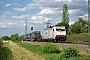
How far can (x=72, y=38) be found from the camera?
59.4 m

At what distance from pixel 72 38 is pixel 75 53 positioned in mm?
44665

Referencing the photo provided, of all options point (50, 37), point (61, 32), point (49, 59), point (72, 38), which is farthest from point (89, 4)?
point (72, 38)

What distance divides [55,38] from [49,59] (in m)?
30.6

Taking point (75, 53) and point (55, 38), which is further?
point (55, 38)

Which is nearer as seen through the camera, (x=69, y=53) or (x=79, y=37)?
(x=69, y=53)

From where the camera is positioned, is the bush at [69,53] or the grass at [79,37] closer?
the bush at [69,53]

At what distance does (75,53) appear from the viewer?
49.4 ft

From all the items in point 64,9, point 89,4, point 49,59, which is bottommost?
point 49,59

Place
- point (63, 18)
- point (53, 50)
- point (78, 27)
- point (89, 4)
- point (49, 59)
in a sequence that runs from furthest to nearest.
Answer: point (63, 18) → point (78, 27) → point (53, 50) → point (49, 59) → point (89, 4)

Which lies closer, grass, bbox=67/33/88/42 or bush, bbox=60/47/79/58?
bush, bbox=60/47/79/58

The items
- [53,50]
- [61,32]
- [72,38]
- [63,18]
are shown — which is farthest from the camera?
[63,18]

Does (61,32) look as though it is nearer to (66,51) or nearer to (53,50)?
(53,50)

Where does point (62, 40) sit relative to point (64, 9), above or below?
below

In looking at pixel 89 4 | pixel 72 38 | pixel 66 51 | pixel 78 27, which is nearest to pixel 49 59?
pixel 66 51
